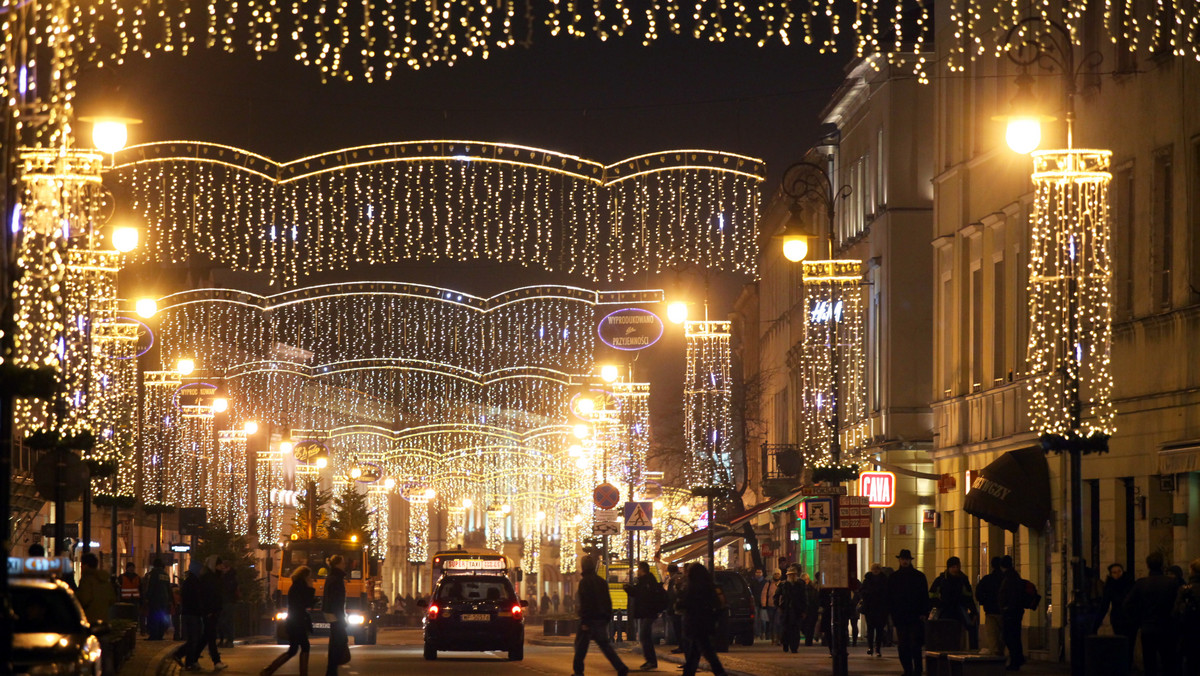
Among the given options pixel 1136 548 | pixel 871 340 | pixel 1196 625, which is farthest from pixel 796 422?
pixel 1196 625

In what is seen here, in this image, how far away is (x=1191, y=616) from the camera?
71.7 feet

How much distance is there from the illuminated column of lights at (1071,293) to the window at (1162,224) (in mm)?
687

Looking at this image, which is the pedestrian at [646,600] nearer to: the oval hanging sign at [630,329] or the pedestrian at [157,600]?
the oval hanging sign at [630,329]

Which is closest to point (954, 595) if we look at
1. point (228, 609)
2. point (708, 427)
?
point (228, 609)

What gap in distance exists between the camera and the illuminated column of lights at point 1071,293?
2373cm

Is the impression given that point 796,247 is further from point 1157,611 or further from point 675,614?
point 675,614

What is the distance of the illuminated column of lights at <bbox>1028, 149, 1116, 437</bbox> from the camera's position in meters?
23.7

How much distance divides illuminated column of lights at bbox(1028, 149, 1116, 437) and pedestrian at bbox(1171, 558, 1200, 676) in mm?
2111

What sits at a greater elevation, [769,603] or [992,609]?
[992,609]

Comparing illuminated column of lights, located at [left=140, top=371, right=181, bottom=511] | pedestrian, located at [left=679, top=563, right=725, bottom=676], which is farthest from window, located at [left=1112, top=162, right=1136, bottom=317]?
illuminated column of lights, located at [left=140, top=371, right=181, bottom=511]

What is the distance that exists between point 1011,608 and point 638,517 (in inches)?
570

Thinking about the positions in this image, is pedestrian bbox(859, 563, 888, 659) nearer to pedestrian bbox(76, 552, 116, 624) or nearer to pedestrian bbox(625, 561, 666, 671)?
pedestrian bbox(625, 561, 666, 671)

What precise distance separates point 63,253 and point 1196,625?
16616mm

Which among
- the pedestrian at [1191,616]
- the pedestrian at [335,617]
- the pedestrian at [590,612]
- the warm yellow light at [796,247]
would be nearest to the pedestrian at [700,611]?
the pedestrian at [590,612]
